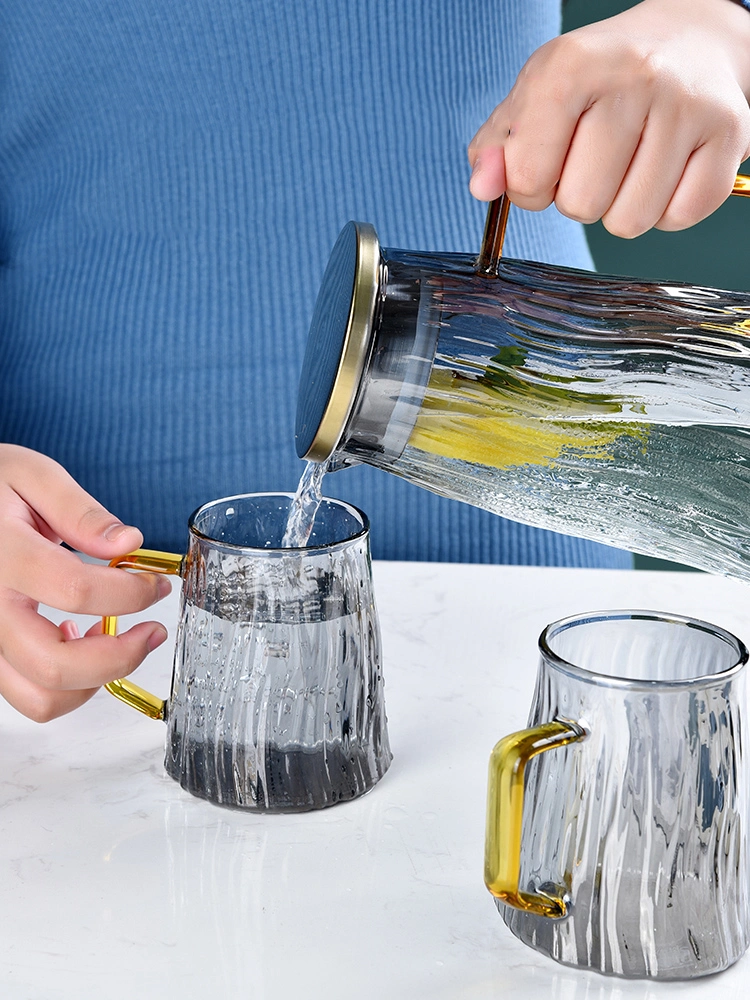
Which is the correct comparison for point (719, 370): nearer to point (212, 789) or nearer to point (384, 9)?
point (212, 789)

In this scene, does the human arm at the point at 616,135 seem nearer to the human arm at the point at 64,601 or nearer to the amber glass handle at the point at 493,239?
the amber glass handle at the point at 493,239

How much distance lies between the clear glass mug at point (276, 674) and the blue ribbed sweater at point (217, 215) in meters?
0.45

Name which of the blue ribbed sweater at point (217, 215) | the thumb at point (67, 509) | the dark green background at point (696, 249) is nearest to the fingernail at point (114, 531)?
the thumb at point (67, 509)

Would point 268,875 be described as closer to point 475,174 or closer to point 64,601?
point 64,601

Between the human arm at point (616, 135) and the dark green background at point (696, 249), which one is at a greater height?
the human arm at point (616, 135)

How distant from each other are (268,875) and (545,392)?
0.20m

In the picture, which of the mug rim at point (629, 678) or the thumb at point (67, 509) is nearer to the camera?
the mug rim at point (629, 678)

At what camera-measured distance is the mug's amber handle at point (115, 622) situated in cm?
47

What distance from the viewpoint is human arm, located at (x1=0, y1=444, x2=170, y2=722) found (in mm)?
469

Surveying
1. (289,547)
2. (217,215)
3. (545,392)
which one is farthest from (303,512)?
(217,215)

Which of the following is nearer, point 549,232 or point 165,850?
point 165,850

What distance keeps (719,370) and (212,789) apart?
9.9 inches

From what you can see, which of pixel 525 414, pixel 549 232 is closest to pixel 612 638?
pixel 525 414

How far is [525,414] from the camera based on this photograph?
1.25 ft
